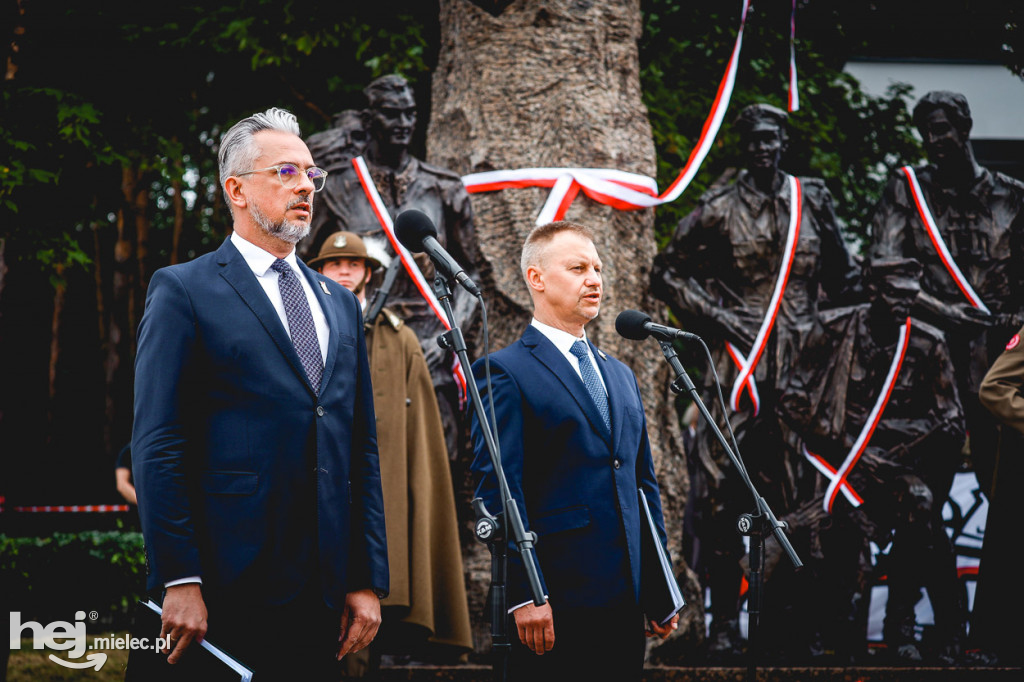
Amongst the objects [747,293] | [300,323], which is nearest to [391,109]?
[747,293]

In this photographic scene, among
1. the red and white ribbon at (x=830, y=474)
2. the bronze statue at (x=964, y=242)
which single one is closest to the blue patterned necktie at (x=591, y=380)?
the red and white ribbon at (x=830, y=474)

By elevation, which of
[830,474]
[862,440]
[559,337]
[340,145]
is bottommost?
[830,474]

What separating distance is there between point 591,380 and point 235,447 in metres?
1.38

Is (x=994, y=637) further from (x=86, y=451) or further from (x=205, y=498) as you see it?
(x=86, y=451)

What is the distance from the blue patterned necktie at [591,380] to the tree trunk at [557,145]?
9.36 ft

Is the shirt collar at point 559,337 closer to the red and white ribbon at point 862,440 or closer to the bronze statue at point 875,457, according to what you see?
the bronze statue at point 875,457

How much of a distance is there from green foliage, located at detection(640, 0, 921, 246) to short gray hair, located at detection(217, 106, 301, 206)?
25.2 ft

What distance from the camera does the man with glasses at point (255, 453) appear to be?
274 centimetres

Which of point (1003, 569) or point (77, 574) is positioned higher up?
point (1003, 569)

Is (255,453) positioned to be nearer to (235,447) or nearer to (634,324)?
(235,447)

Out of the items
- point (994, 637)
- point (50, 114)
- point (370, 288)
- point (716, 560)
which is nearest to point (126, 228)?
point (50, 114)

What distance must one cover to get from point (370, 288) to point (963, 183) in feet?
12.7

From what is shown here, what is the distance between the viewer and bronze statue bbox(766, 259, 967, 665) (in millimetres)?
6508

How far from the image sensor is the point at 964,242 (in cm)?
709
